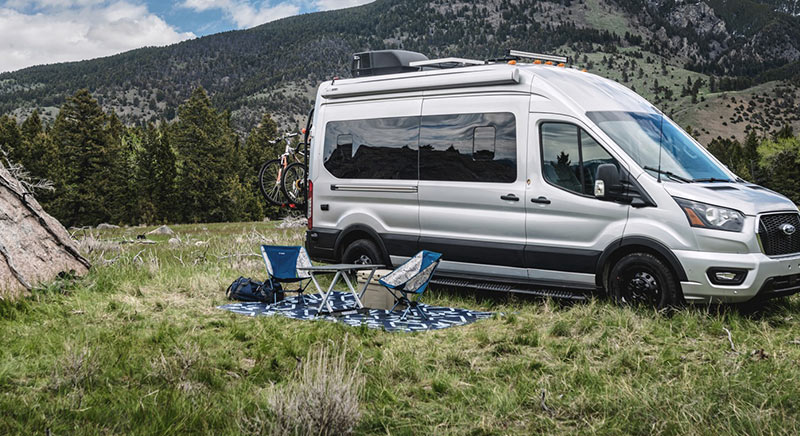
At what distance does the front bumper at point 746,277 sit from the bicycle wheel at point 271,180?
31.7 feet

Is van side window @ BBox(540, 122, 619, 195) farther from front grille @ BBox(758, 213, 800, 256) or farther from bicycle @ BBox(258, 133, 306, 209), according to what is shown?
bicycle @ BBox(258, 133, 306, 209)

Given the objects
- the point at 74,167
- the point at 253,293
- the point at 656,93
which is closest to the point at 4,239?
the point at 253,293

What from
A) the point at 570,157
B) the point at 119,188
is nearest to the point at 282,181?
the point at 570,157

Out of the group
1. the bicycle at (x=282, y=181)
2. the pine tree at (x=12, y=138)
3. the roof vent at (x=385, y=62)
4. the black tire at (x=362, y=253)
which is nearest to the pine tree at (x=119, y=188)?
the pine tree at (x=12, y=138)

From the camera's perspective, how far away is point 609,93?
8.24 metres

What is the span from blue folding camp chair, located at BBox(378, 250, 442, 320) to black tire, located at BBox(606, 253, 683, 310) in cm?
194

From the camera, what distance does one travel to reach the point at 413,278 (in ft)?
25.8

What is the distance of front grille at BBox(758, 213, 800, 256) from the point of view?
6.82 m

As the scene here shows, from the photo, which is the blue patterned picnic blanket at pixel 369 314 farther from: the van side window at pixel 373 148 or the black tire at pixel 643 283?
the van side window at pixel 373 148

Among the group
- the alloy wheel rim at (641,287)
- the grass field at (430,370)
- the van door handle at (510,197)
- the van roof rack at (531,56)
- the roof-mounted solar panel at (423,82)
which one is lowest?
the grass field at (430,370)

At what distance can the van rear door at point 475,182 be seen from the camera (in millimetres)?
8281

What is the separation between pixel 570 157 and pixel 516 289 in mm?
1671

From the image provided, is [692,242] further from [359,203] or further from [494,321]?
[359,203]

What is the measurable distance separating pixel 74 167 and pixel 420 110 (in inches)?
2029
